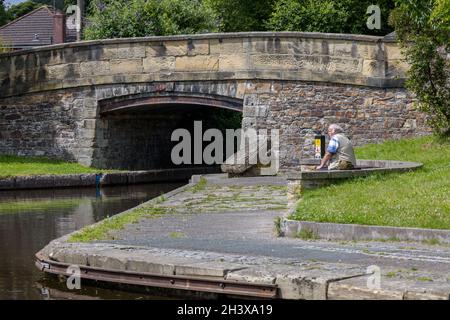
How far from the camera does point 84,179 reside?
2984 cm

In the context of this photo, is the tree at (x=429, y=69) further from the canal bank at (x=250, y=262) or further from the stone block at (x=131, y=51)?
the canal bank at (x=250, y=262)

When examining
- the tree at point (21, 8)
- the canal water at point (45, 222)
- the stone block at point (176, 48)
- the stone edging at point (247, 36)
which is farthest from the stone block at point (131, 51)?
the tree at point (21, 8)

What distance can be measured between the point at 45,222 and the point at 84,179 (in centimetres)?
1002

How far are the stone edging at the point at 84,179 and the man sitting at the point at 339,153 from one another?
1233 centimetres

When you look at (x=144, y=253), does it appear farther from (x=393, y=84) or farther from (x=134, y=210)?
(x=393, y=84)

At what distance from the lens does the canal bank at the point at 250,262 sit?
10.2 meters

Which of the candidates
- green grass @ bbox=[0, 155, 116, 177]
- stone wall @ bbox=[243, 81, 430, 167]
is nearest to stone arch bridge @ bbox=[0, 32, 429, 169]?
stone wall @ bbox=[243, 81, 430, 167]

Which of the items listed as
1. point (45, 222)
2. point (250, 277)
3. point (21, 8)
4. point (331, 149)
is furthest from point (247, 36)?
point (21, 8)

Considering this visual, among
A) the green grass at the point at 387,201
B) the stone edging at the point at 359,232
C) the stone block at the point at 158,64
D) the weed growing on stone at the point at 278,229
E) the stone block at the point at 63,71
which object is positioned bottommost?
the weed growing on stone at the point at 278,229

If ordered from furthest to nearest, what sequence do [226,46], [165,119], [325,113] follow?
[165,119], [226,46], [325,113]

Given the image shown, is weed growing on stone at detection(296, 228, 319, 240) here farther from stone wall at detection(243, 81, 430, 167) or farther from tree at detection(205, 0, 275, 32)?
tree at detection(205, 0, 275, 32)

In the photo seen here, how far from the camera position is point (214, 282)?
35.8ft

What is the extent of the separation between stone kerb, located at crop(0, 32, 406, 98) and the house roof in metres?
18.3

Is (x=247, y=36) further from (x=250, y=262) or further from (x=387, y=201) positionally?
(x=250, y=262)
